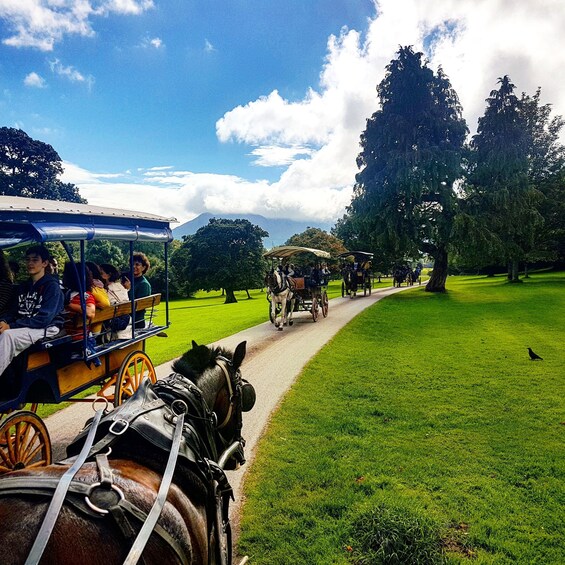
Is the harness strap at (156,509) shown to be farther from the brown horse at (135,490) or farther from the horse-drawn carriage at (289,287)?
the horse-drawn carriage at (289,287)

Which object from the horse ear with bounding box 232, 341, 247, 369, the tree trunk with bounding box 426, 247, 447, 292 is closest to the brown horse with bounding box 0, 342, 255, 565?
the horse ear with bounding box 232, 341, 247, 369

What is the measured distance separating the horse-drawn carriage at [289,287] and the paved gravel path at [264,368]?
0.64m

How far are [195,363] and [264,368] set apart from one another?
23.3 feet

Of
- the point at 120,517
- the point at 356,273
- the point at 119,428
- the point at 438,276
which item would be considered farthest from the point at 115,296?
the point at 438,276

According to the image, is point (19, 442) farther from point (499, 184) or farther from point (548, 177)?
point (548, 177)

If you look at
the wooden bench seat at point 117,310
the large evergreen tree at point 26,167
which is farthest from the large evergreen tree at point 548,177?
the large evergreen tree at point 26,167

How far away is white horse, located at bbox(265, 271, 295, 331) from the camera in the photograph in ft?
50.6

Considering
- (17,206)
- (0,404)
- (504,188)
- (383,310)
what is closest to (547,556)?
(0,404)

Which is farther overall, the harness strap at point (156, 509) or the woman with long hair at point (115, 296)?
the woman with long hair at point (115, 296)

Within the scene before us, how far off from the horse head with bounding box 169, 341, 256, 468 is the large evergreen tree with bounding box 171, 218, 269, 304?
32.6 metres

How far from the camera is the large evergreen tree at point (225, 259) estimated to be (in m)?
36.5

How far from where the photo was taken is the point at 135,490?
2016 millimetres

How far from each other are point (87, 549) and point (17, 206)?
347 centimetres

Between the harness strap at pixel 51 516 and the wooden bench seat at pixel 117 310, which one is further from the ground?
the wooden bench seat at pixel 117 310
